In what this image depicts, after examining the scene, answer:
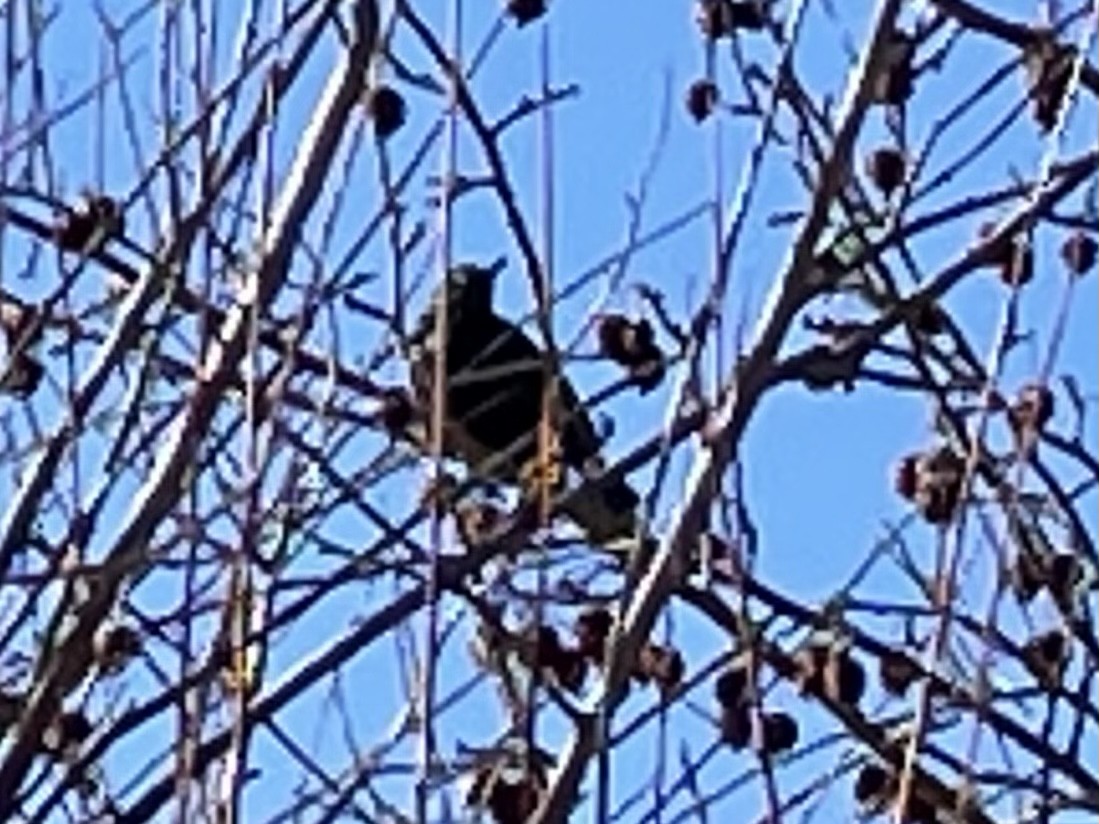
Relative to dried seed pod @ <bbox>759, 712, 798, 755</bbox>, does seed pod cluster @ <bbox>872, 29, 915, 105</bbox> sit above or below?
above

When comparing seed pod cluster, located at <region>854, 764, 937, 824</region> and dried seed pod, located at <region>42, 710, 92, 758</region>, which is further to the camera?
seed pod cluster, located at <region>854, 764, 937, 824</region>

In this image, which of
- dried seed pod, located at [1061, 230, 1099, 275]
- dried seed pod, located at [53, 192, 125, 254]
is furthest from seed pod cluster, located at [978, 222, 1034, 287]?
dried seed pod, located at [53, 192, 125, 254]

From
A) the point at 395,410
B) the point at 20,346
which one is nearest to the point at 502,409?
the point at 395,410

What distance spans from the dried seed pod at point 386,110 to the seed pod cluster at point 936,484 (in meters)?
0.42

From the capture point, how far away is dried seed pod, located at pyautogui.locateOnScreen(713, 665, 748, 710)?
94.2 inches

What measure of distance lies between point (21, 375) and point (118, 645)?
0.65 ft

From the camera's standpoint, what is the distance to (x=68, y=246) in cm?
239

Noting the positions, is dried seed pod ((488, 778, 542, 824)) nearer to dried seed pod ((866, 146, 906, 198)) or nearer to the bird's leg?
the bird's leg

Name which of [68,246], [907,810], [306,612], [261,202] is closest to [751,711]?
[907,810]

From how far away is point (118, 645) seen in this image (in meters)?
2.29

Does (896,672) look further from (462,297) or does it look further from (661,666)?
(462,297)

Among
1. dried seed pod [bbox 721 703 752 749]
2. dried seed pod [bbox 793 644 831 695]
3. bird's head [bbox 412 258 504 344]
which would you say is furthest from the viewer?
dried seed pod [bbox 793 644 831 695]

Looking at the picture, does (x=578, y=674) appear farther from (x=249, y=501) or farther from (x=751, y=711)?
(x=249, y=501)

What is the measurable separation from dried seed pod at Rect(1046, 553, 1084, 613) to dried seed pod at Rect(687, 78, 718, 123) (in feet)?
1.28
